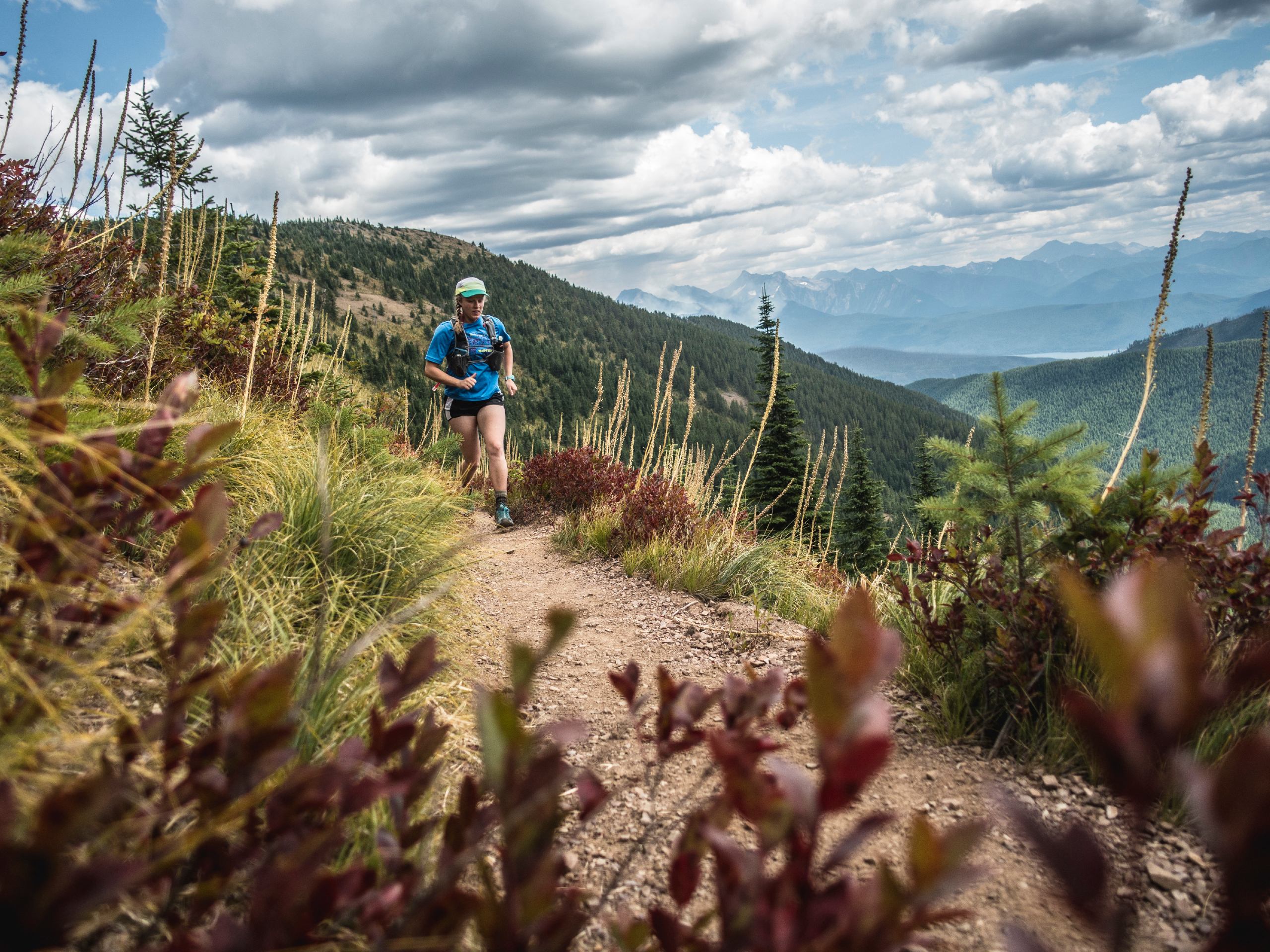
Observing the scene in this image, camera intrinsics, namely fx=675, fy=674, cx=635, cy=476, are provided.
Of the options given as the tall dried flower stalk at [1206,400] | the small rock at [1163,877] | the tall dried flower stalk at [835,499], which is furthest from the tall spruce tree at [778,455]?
the small rock at [1163,877]

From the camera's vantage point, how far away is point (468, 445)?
23.4 feet

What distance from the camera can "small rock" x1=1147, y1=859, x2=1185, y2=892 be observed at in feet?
5.59

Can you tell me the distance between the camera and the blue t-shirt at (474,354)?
674 cm

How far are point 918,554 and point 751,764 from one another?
2328 mm

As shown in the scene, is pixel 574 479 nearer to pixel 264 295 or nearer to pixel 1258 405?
pixel 264 295

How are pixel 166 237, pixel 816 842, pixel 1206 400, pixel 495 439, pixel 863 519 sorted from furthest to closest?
1. pixel 863 519
2. pixel 495 439
3. pixel 1206 400
4. pixel 166 237
5. pixel 816 842

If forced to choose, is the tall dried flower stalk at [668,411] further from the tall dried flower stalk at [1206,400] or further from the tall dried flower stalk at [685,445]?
the tall dried flower stalk at [1206,400]

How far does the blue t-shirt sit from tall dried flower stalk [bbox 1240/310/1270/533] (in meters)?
5.65

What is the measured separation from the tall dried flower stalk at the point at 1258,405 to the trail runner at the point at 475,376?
18.1ft

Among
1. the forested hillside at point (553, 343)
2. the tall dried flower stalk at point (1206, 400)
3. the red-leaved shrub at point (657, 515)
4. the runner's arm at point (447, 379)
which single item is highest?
the forested hillside at point (553, 343)

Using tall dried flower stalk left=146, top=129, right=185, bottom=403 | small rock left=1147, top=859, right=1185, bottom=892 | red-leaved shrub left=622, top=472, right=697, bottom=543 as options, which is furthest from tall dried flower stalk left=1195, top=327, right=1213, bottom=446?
tall dried flower stalk left=146, top=129, right=185, bottom=403

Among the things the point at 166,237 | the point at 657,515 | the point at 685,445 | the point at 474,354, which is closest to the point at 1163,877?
the point at 657,515

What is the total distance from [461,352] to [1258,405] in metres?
6.12

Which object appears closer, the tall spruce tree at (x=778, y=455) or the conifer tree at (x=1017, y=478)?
the conifer tree at (x=1017, y=478)
